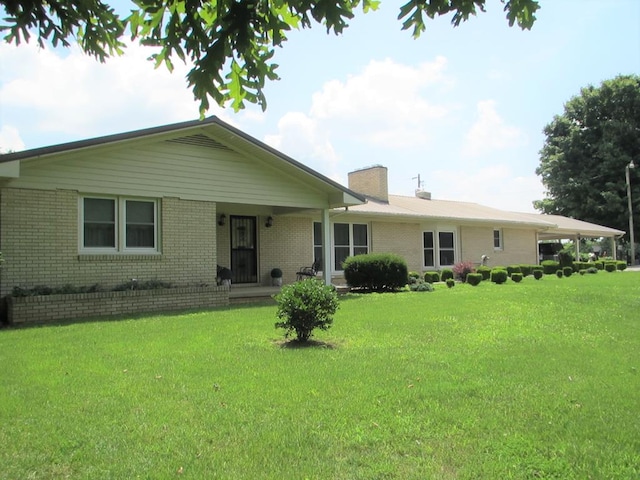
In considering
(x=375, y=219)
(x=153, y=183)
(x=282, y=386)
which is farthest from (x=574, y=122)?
(x=282, y=386)

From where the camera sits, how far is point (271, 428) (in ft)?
12.9

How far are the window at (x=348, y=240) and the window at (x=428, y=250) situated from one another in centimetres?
372

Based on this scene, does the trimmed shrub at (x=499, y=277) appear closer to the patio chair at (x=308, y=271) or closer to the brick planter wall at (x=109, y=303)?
the patio chair at (x=308, y=271)

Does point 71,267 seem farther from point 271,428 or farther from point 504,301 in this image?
point 504,301

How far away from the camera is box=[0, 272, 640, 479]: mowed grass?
3334mm

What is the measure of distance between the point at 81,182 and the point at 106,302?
2799mm

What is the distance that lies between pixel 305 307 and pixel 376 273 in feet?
29.9

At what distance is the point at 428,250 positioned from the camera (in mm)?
22984

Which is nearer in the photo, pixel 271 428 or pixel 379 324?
pixel 271 428

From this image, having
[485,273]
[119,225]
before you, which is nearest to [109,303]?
[119,225]

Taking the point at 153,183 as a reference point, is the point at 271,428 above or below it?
below

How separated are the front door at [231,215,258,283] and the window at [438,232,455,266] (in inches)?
389

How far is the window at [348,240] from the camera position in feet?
64.5

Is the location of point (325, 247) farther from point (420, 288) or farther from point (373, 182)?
point (373, 182)
